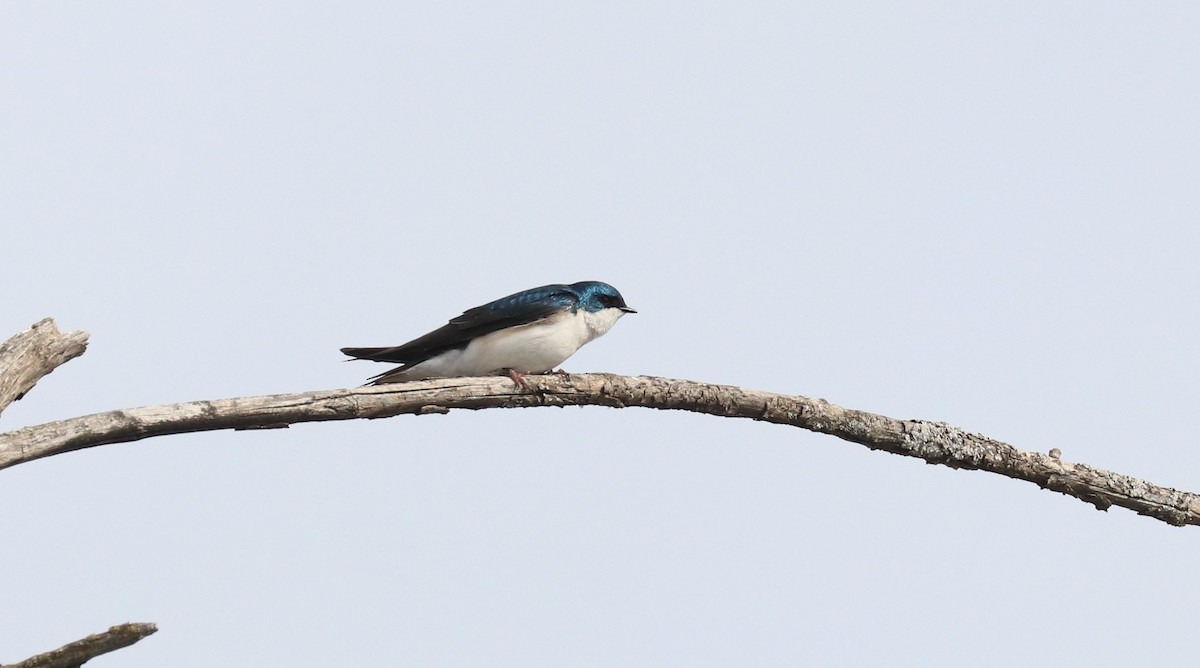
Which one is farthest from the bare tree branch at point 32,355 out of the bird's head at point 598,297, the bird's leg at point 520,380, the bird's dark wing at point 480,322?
the bird's head at point 598,297

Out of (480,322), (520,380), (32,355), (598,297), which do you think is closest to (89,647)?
(32,355)

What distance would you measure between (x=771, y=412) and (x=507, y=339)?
140 centimetres

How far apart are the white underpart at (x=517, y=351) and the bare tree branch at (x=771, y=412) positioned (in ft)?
1.13

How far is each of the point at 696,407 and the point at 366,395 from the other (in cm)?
155

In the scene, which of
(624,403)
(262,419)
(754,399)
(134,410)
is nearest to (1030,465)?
(754,399)

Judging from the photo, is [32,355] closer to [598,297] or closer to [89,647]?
[89,647]

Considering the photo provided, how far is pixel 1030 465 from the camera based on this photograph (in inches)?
254

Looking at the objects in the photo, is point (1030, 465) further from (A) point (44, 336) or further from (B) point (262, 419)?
(A) point (44, 336)

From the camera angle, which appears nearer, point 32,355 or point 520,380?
point 32,355

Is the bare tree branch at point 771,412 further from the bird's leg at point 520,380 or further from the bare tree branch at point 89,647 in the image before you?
the bare tree branch at point 89,647

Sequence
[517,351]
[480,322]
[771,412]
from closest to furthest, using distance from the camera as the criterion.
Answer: [771,412] → [517,351] → [480,322]

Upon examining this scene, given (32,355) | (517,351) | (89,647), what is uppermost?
(517,351)

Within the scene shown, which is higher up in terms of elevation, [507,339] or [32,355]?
[507,339]

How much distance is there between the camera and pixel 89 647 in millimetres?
→ 4785
